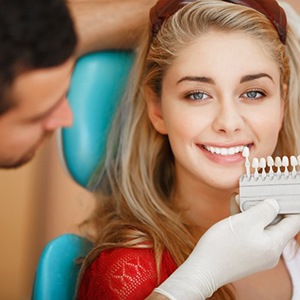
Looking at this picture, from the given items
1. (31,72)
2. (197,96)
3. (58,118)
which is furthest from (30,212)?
(31,72)

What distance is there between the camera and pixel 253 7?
55.9 inches

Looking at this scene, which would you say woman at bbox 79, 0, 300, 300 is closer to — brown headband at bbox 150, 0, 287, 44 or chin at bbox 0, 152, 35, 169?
brown headband at bbox 150, 0, 287, 44

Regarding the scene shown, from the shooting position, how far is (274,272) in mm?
1522

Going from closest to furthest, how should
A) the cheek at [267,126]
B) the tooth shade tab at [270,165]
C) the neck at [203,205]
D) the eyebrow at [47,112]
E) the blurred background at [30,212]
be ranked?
the eyebrow at [47,112]
the tooth shade tab at [270,165]
the cheek at [267,126]
the neck at [203,205]
the blurred background at [30,212]

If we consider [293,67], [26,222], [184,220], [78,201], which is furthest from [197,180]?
[26,222]

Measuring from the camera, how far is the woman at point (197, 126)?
1376 mm

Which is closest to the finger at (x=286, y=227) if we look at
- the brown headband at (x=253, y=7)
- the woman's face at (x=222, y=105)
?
the woman's face at (x=222, y=105)

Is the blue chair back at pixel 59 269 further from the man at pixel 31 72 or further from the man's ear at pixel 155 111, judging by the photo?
the man at pixel 31 72

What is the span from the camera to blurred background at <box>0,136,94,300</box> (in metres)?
2.31

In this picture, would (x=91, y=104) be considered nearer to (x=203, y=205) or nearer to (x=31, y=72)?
(x=203, y=205)

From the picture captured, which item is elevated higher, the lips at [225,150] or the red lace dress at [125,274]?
the lips at [225,150]

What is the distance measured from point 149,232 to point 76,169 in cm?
24

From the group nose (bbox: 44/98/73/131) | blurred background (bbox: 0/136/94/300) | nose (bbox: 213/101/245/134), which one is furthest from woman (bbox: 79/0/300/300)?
blurred background (bbox: 0/136/94/300)

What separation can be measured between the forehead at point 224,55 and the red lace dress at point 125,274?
14.8 inches
